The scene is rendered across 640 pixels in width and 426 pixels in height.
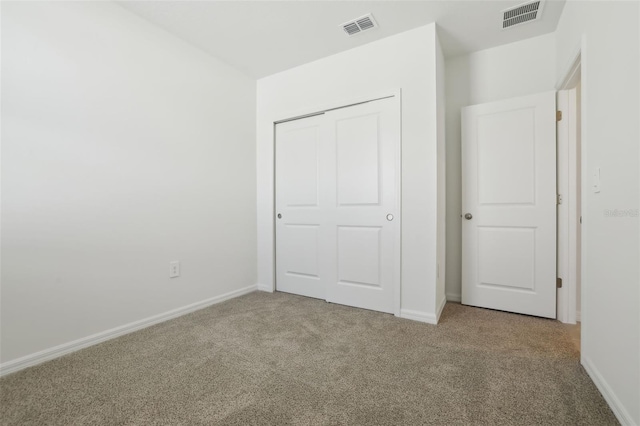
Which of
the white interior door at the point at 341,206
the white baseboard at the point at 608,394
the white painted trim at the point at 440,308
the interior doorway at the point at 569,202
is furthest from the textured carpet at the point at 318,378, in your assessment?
the white interior door at the point at 341,206

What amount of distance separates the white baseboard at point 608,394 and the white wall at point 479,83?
1334 millimetres

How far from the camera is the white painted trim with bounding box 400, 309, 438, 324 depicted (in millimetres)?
2293

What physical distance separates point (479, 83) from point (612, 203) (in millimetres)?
1979

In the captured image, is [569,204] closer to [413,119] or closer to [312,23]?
[413,119]

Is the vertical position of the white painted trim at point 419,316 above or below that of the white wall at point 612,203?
below

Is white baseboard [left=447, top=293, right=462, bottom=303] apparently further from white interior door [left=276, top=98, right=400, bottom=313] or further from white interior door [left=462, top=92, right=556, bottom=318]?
white interior door [left=276, top=98, right=400, bottom=313]

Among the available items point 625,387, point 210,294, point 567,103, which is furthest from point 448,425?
point 567,103

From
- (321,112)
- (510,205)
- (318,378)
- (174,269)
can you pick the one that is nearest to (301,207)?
(321,112)

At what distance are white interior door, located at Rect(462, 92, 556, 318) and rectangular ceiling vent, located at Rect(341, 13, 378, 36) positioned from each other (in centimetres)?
123

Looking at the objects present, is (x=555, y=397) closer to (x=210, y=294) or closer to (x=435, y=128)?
(x=435, y=128)

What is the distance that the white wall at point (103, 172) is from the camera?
1.68 metres

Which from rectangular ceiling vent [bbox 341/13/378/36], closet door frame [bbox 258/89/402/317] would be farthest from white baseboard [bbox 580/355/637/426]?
rectangular ceiling vent [bbox 341/13/378/36]

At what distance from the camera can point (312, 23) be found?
234 centimetres

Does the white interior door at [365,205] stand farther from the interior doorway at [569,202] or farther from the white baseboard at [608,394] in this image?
the interior doorway at [569,202]
